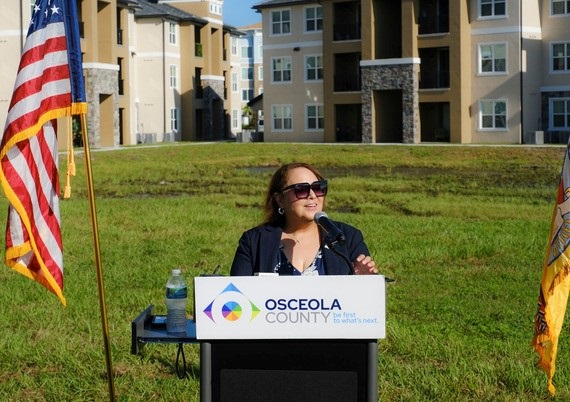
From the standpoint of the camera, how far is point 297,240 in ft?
18.7

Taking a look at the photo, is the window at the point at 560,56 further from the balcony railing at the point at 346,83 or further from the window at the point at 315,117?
the window at the point at 315,117

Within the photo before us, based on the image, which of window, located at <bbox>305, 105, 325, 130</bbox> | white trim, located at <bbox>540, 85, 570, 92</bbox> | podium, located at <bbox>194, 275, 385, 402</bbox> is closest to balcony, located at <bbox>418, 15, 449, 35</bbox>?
white trim, located at <bbox>540, 85, 570, 92</bbox>

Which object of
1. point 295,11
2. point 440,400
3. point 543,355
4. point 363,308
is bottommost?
point 440,400

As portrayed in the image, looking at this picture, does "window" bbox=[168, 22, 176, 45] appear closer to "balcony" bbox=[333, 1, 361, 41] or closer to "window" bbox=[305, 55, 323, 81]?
"window" bbox=[305, 55, 323, 81]

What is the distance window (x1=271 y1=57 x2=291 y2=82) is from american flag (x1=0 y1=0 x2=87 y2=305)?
169 ft

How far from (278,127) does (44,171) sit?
170 ft

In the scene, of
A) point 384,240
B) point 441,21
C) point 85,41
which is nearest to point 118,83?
point 85,41

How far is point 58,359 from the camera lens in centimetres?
762

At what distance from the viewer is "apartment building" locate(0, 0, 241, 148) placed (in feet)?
158

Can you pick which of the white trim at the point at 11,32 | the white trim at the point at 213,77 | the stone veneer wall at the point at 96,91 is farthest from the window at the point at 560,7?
the white trim at the point at 213,77

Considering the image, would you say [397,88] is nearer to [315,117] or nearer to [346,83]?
[346,83]

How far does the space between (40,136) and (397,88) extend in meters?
44.3

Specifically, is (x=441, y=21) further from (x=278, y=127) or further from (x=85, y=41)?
(x=85, y=41)

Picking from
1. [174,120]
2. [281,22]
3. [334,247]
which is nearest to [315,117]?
[281,22]
